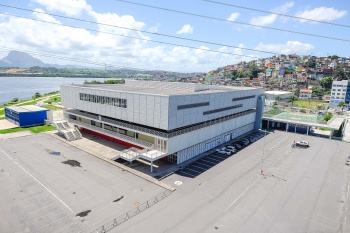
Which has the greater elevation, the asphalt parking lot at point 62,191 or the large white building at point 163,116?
the large white building at point 163,116

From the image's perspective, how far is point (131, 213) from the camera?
2152 centimetres

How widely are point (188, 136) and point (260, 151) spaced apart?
15446mm

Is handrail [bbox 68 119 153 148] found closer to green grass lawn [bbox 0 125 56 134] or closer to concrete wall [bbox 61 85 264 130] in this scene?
concrete wall [bbox 61 85 264 130]

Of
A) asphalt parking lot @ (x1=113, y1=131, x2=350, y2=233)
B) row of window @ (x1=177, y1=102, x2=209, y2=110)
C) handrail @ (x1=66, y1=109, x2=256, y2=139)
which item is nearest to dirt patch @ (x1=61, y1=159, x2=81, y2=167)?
handrail @ (x1=66, y1=109, x2=256, y2=139)

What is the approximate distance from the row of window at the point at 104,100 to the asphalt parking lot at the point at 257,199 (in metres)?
15.0

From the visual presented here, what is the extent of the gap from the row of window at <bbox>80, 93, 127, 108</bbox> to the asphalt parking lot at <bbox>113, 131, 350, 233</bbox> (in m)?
15.0

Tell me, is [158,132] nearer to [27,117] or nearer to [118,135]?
[118,135]

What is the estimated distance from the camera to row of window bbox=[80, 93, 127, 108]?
121 ft

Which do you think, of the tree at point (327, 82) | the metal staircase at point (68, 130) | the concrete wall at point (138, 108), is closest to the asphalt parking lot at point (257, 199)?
the concrete wall at point (138, 108)

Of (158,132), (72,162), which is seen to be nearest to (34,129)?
(72,162)

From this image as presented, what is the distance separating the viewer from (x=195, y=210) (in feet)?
73.0

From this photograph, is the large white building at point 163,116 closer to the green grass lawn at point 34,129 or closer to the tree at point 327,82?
the green grass lawn at point 34,129

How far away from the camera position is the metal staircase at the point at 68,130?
44513mm

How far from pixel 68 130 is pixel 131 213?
104 ft
